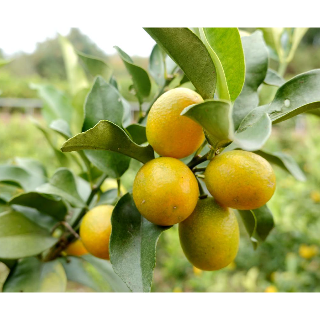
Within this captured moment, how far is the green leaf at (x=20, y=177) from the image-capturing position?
61 centimetres

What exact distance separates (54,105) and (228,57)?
0.49 meters

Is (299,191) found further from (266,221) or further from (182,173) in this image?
(182,173)

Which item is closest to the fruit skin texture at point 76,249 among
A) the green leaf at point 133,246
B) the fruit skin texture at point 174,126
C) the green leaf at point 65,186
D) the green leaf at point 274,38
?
the green leaf at point 65,186

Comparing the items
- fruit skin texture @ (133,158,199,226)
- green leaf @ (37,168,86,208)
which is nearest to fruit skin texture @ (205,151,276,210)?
fruit skin texture @ (133,158,199,226)

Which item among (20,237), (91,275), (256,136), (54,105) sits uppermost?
(256,136)

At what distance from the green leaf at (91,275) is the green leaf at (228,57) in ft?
1.39

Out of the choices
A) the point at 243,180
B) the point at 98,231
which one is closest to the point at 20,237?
the point at 98,231

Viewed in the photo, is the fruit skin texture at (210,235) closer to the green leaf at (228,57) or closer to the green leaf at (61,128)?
the green leaf at (228,57)

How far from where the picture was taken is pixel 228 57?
373 millimetres

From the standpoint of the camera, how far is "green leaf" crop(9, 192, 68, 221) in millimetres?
531

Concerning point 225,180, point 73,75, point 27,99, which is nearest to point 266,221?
point 225,180

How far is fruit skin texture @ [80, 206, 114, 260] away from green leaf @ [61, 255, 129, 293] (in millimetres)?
164

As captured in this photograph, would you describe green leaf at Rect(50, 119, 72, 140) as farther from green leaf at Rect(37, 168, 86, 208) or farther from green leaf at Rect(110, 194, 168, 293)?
green leaf at Rect(110, 194, 168, 293)

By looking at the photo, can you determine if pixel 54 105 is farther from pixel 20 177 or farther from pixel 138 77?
pixel 138 77
